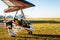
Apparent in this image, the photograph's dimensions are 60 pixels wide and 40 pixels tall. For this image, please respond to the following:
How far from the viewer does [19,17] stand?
19.3 meters

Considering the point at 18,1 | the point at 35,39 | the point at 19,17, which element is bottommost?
the point at 35,39

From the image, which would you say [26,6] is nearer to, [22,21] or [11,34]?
[22,21]

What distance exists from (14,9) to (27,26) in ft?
5.66

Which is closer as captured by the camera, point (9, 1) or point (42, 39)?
point (42, 39)

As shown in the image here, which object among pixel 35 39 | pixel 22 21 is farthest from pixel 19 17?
pixel 35 39

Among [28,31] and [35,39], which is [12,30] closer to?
[28,31]

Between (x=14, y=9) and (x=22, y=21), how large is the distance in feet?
3.81

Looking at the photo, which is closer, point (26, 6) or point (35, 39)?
point (35, 39)

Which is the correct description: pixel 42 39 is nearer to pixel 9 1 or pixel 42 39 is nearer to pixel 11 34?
pixel 11 34

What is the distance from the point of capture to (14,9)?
64.4ft

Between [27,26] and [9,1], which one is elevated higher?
[9,1]

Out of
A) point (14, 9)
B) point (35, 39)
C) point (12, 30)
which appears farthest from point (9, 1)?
point (35, 39)

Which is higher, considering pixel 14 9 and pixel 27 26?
pixel 14 9

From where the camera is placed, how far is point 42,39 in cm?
1697
